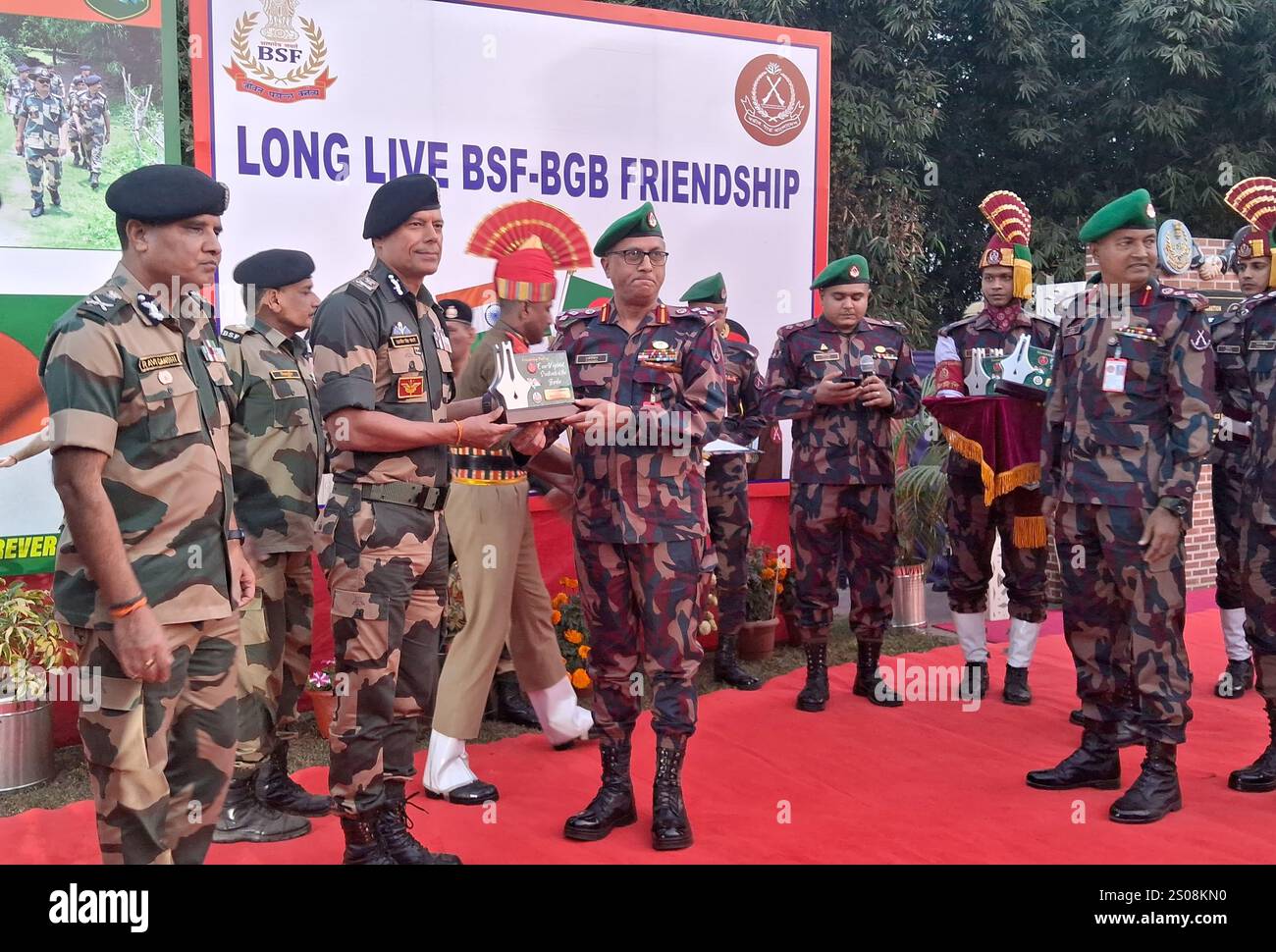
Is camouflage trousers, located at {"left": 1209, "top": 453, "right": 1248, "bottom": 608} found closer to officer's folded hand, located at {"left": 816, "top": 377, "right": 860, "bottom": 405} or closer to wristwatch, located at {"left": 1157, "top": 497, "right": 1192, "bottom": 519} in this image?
wristwatch, located at {"left": 1157, "top": 497, "right": 1192, "bottom": 519}

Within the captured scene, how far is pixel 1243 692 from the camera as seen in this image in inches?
229

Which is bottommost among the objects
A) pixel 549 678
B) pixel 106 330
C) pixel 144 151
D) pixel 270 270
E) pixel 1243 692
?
pixel 1243 692

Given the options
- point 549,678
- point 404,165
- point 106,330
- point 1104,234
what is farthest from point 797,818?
point 404,165

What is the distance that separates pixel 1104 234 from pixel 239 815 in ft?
13.1

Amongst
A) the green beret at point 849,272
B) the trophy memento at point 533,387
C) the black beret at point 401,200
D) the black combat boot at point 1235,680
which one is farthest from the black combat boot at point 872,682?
the black beret at point 401,200

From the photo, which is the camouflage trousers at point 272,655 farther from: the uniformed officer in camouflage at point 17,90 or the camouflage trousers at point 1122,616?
the camouflage trousers at point 1122,616

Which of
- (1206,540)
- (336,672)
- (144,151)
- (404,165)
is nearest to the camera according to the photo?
(336,672)

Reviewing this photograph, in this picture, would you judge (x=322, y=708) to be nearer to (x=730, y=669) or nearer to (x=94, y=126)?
(x=730, y=669)

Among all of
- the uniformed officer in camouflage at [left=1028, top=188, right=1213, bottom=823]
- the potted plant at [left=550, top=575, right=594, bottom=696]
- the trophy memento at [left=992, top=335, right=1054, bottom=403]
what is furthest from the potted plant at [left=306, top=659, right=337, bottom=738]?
the trophy memento at [left=992, top=335, right=1054, bottom=403]

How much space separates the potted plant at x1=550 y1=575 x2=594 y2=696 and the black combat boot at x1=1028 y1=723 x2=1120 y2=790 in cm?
229

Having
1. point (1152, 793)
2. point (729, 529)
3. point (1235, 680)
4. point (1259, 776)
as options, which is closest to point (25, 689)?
point (729, 529)

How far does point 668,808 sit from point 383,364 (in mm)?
1827

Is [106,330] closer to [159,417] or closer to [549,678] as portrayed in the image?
[159,417]

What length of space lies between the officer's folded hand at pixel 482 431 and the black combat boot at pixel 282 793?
68.7 inches
